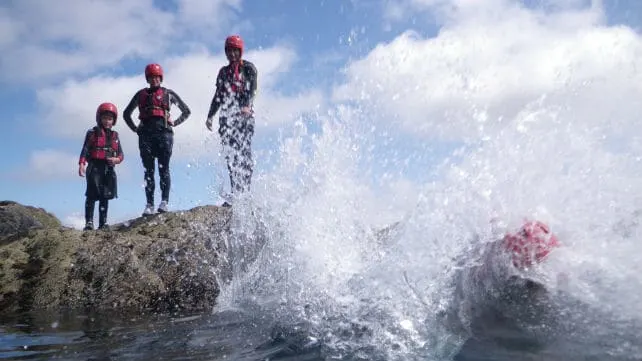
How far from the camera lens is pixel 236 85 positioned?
689 centimetres

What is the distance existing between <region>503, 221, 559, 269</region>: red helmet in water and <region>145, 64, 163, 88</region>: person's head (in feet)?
17.8

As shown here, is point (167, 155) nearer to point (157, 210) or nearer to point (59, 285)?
point (157, 210)

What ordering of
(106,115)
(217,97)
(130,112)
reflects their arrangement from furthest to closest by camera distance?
(106,115) → (130,112) → (217,97)

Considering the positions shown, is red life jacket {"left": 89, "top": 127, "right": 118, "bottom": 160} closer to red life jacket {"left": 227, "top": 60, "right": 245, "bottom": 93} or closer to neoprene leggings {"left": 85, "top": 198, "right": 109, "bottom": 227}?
neoprene leggings {"left": 85, "top": 198, "right": 109, "bottom": 227}

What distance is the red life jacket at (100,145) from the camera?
7.44m

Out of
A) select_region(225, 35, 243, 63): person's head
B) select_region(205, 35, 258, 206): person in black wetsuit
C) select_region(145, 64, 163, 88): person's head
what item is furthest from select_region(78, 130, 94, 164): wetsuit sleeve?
select_region(225, 35, 243, 63): person's head

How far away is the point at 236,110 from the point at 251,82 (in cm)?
43

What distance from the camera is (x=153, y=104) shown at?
7.13 metres

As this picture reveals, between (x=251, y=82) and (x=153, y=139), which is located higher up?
(x=251, y=82)

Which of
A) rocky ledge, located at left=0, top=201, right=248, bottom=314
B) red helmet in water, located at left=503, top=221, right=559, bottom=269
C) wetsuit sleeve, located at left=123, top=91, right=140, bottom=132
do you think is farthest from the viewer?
wetsuit sleeve, located at left=123, top=91, right=140, bottom=132

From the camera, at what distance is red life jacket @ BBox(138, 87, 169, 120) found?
713 cm

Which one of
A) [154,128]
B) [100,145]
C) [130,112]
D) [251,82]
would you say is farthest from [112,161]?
[251,82]

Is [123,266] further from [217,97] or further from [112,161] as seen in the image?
[217,97]

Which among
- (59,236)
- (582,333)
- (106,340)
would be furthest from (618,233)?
(59,236)
